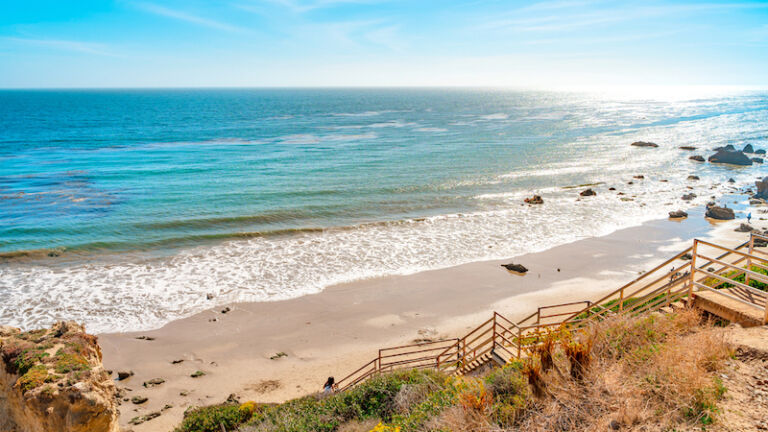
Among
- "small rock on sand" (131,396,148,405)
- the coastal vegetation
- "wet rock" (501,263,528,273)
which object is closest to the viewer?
the coastal vegetation

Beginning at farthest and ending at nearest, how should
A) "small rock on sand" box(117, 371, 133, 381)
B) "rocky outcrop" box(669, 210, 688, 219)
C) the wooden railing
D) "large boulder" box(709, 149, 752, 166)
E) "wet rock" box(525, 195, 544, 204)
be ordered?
"large boulder" box(709, 149, 752, 166) → "wet rock" box(525, 195, 544, 204) → "rocky outcrop" box(669, 210, 688, 219) → "small rock on sand" box(117, 371, 133, 381) → the wooden railing

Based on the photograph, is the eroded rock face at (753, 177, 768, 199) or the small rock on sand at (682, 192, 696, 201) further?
the eroded rock face at (753, 177, 768, 199)

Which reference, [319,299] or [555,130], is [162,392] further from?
[555,130]

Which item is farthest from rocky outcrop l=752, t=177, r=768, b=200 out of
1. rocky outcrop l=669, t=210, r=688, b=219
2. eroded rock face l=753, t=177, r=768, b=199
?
rocky outcrop l=669, t=210, r=688, b=219

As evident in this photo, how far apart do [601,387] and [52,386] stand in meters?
11.6

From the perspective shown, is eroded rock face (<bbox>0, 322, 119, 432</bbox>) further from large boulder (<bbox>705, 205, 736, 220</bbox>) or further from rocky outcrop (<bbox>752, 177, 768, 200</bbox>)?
rocky outcrop (<bbox>752, 177, 768, 200</bbox>)

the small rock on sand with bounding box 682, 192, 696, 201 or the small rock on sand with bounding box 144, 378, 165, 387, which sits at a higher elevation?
the small rock on sand with bounding box 682, 192, 696, 201

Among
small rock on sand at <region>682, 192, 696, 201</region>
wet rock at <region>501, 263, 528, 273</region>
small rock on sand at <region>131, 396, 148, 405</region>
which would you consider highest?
small rock on sand at <region>682, 192, 696, 201</region>

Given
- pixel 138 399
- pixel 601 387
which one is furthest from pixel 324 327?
pixel 601 387

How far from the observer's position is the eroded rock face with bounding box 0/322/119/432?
10125mm

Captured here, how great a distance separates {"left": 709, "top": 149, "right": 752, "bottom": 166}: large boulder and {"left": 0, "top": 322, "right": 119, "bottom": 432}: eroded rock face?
6896 cm

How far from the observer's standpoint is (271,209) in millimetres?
33562

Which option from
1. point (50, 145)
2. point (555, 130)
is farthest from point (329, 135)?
point (555, 130)

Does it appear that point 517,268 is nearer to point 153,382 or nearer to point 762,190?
point 153,382
